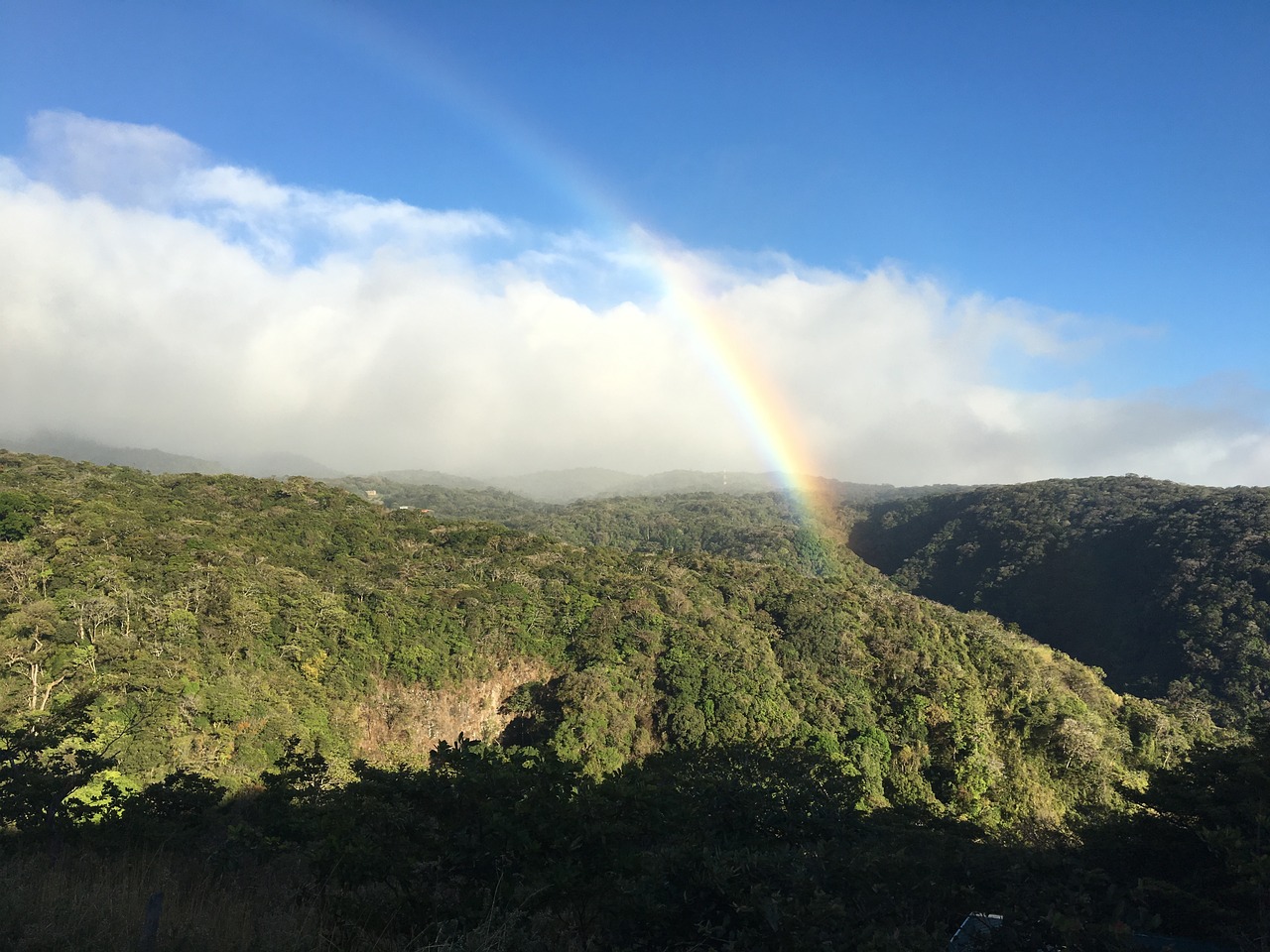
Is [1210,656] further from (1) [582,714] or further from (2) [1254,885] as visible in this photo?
(2) [1254,885]

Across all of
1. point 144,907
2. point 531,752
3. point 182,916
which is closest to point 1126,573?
point 531,752

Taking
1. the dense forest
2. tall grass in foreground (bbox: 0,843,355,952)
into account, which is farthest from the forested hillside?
tall grass in foreground (bbox: 0,843,355,952)

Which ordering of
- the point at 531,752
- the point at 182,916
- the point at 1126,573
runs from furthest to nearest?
the point at 1126,573 → the point at 531,752 → the point at 182,916

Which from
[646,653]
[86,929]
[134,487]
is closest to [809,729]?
[646,653]

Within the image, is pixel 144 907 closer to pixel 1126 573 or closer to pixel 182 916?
pixel 182 916

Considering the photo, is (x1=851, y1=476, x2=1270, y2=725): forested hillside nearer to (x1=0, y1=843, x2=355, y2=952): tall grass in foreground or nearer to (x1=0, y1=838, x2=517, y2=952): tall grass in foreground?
(x1=0, y1=838, x2=517, y2=952): tall grass in foreground

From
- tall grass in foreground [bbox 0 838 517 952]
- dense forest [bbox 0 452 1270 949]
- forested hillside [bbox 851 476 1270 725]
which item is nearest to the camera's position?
tall grass in foreground [bbox 0 838 517 952]
